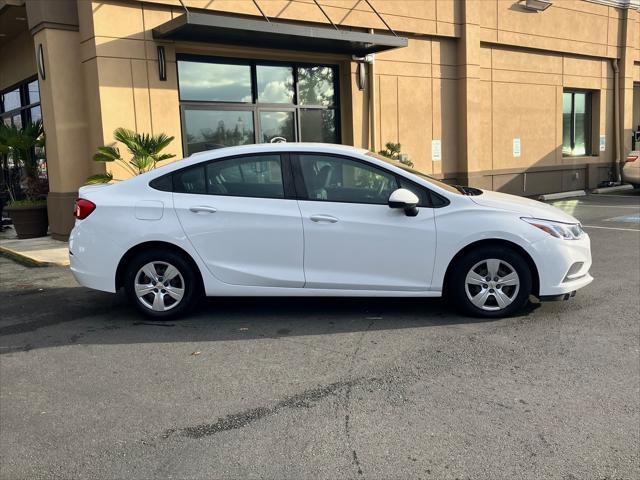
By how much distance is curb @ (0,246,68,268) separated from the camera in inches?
350

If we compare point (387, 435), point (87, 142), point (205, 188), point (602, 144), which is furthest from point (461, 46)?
point (387, 435)

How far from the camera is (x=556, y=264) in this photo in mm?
5371

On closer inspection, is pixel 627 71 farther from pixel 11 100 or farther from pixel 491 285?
pixel 11 100

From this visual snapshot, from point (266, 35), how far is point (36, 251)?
5.46m

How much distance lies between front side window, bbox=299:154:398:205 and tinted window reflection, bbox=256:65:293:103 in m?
7.29

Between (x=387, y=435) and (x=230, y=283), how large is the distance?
2551 millimetres

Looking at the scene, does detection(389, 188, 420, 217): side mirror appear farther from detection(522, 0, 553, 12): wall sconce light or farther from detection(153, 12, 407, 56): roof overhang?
detection(522, 0, 553, 12): wall sconce light

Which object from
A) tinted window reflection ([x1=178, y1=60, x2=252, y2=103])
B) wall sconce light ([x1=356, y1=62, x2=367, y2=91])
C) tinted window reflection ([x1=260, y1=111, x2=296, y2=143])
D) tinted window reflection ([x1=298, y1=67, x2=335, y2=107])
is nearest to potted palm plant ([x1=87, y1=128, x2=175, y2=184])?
tinted window reflection ([x1=178, y1=60, x2=252, y2=103])

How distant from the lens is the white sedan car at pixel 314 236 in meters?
5.39

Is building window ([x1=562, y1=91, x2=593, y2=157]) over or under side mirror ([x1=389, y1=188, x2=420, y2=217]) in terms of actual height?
over

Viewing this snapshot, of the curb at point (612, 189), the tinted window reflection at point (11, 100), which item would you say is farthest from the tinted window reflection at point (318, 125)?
the curb at point (612, 189)

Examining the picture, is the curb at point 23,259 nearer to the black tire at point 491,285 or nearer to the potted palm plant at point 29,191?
the potted palm plant at point 29,191

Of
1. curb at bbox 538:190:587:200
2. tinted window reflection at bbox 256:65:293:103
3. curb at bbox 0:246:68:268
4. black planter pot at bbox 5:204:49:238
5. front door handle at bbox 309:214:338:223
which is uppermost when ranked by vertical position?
tinted window reflection at bbox 256:65:293:103

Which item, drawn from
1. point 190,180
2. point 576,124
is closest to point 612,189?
point 576,124
